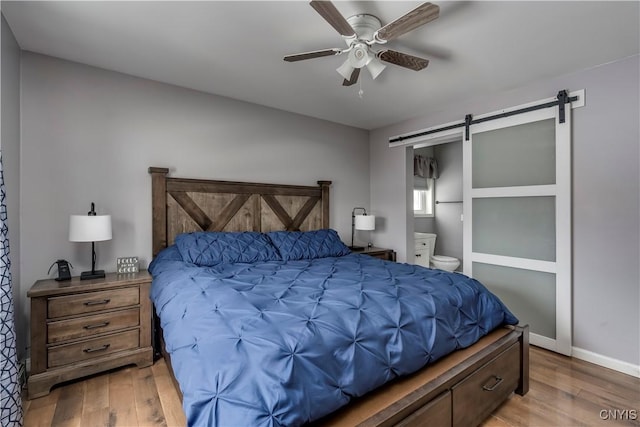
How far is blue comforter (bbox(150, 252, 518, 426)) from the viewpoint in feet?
3.44

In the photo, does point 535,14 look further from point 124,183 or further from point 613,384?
point 124,183

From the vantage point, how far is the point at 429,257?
5.31 m

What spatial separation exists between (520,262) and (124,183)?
3861 millimetres

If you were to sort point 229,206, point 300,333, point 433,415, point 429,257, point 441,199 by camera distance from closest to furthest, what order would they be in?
1. point 300,333
2. point 433,415
3. point 229,206
4. point 429,257
5. point 441,199

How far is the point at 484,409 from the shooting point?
175 cm

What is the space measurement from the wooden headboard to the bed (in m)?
0.36

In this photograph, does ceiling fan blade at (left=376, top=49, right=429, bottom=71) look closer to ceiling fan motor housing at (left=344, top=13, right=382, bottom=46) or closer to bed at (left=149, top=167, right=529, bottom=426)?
ceiling fan motor housing at (left=344, top=13, right=382, bottom=46)

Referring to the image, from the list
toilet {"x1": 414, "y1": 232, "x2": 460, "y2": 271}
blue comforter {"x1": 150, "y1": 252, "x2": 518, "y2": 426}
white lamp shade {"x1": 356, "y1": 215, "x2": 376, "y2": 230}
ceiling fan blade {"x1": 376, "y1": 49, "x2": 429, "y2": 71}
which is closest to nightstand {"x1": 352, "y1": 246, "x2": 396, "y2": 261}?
white lamp shade {"x1": 356, "y1": 215, "x2": 376, "y2": 230}

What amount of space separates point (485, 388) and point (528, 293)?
172 centimetres

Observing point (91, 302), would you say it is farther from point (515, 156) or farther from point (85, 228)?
point (515, 156)

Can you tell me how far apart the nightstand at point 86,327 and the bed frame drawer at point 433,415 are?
2.10 metres

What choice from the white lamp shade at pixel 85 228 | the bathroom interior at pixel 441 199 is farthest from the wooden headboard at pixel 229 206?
the bathroom interior at pixel 441 199

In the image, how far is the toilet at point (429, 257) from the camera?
4977mm

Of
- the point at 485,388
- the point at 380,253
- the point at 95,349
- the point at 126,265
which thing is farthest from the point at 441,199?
the point at 95,349
